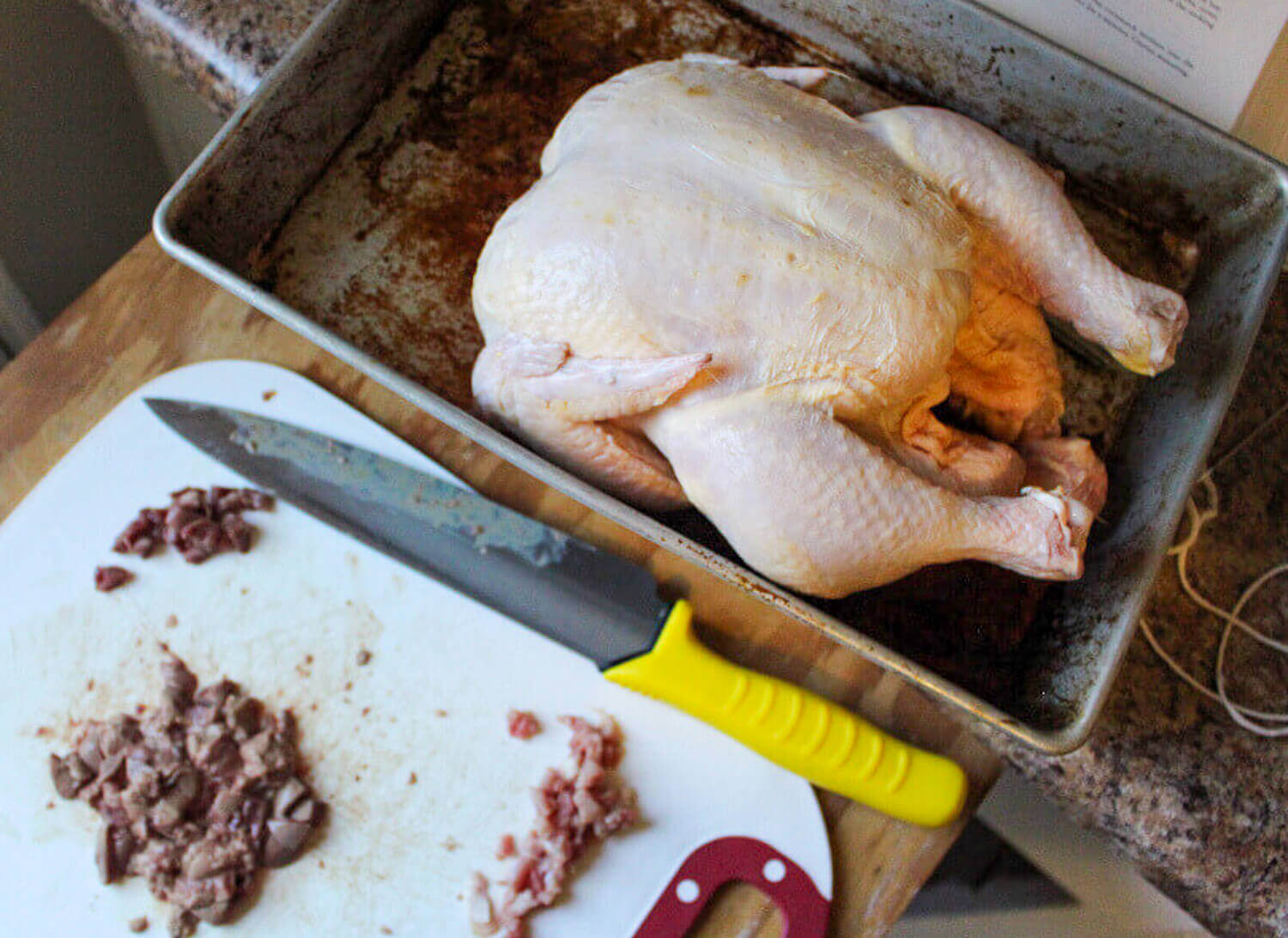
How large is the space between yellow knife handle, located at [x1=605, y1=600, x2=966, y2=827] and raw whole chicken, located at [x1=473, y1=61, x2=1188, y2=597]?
0.17 meters

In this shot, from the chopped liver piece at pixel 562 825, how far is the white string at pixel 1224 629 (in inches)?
22.0

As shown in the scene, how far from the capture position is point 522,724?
3.56ft

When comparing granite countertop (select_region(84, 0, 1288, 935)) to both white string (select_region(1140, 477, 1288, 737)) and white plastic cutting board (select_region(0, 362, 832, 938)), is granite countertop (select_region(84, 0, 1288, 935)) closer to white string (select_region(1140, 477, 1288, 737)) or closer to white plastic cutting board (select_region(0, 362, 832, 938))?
white string (select_region(1140, 477, 1288, 737))

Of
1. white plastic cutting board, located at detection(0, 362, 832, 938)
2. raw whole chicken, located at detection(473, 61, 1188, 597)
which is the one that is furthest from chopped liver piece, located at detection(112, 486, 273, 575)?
raw whole chicken, located at detection(473, 61, 1188, 597)

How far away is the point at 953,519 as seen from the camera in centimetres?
90

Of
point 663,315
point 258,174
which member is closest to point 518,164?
point 258,174

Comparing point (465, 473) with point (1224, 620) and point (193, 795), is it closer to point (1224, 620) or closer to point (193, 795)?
point (193, 795)

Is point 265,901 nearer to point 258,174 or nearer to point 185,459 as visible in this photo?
point 185,459

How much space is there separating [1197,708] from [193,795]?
101 centimetres

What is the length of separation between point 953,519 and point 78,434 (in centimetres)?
93

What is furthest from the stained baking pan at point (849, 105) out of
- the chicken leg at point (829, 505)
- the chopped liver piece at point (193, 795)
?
the chopped liver piece at point (193, 795)

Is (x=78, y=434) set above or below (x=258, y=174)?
below

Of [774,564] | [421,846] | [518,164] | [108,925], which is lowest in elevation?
[108,925]

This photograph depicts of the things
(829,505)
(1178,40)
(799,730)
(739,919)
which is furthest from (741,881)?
(1178,40)
